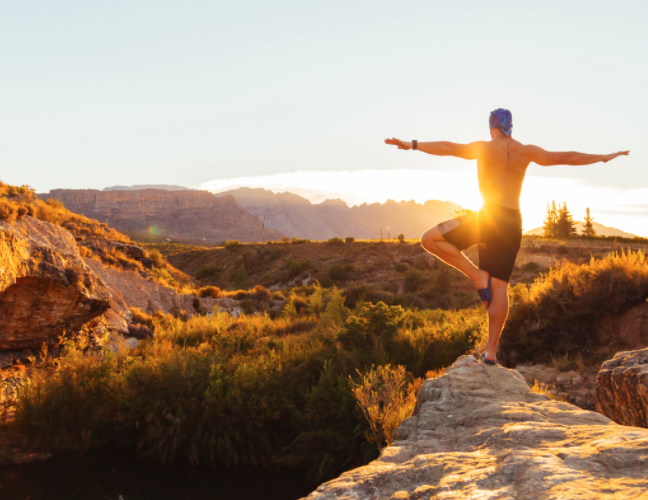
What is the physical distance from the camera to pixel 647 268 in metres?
7.01

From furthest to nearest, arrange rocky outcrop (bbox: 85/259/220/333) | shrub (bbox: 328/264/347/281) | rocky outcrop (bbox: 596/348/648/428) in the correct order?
shrub (bbox: 328/264/347/281), rocky outcrop (bbox: 85/259/220/333), rocky outcrop (bbox: 596/348/648/428)

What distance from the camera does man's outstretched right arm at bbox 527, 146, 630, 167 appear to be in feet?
14.1

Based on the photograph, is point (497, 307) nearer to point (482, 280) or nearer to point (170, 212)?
point (482, 280)

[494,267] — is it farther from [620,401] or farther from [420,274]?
[420,274]

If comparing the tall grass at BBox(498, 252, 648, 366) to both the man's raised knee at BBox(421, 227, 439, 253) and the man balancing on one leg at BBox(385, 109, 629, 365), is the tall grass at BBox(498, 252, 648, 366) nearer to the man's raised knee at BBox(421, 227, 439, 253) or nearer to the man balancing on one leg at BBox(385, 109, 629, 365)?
the man balancing on one leg at BBox(385, 109, 629, 365)

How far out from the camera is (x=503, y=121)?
442cm

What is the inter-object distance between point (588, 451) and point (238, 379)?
20.2 feet

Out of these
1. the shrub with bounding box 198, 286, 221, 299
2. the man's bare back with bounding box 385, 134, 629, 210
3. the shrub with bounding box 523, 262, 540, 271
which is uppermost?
the man's bare back with bounding box 385, 134, 629, 210

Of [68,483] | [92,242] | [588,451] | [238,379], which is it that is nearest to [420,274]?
[92,242]

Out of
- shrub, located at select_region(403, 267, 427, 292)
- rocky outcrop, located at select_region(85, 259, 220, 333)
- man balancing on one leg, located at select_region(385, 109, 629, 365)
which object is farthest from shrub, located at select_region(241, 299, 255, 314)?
man balancing on one leg, located at select_region(385, 109, 629, 365)

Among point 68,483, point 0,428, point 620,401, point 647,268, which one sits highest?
point 647,268

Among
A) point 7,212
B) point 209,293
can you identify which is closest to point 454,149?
point 7,212

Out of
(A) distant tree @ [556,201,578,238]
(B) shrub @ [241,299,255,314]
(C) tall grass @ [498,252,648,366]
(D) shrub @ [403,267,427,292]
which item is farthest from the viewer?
(A) distant tree @ [556,201,578,238]

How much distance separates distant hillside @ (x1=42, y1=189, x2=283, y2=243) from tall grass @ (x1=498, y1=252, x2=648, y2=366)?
129 m
